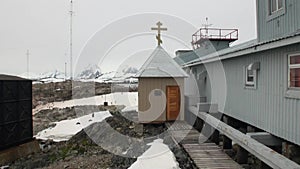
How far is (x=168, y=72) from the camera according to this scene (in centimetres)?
1200

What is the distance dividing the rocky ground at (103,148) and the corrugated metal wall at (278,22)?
4435 mm

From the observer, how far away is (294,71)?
22.2ft

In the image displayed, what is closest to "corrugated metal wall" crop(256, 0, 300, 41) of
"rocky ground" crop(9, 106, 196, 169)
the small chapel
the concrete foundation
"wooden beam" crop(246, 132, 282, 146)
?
"wooden beam" crop(246, 132, 282, 146)

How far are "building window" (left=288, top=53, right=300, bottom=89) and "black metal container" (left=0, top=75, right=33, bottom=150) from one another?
8.92 metres

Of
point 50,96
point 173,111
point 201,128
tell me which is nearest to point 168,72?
point 173,111

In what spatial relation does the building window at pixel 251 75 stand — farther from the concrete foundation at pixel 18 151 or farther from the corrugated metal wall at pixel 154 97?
the concrete foundation at pixel 18 151

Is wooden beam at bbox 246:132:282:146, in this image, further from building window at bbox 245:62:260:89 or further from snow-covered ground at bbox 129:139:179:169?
snow-covered ground at bbox 129:139:179:169

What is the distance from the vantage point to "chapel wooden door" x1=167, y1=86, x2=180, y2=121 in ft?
39.2

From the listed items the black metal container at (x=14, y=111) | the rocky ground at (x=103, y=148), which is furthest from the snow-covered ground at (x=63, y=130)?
the black metal container at (x=14, y=111)

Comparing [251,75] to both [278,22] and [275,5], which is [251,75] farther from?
[275,5]

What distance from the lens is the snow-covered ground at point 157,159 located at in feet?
23.3

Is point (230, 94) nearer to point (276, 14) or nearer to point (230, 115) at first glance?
point (230, 115)

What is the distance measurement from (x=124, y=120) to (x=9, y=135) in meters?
5.67

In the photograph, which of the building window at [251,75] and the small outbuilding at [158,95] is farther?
the small outbuilding at [158,95]
